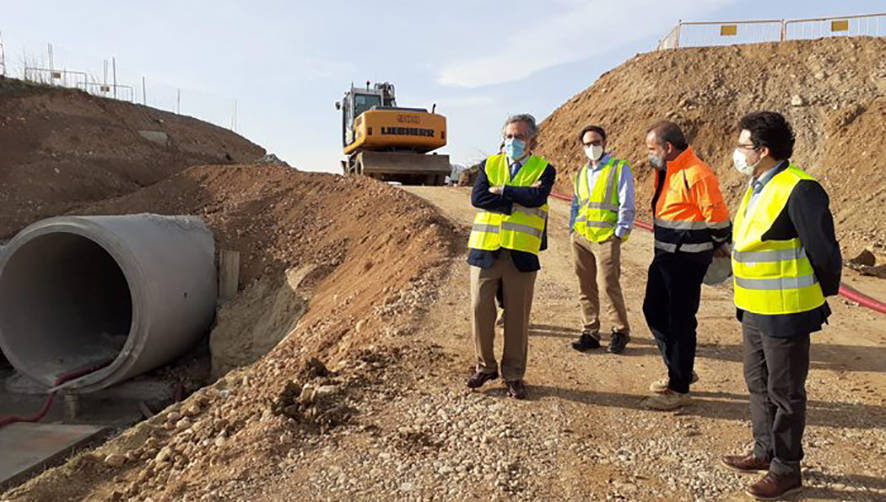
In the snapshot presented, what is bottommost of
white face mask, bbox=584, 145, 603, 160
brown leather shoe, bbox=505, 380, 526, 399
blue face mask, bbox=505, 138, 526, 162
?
brown leather shoe, bbox=505, 380, 526, 399

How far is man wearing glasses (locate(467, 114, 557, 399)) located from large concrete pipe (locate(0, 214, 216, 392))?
564 cm

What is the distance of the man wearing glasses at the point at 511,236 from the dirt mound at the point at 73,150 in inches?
474

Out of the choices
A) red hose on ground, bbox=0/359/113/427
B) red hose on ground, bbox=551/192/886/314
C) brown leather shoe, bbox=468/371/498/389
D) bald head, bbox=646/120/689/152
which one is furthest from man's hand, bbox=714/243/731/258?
red hose on ground, bbox=0/359/113/427

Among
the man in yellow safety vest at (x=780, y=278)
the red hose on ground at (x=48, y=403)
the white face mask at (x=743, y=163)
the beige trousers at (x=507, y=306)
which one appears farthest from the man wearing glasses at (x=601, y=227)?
the red hose on ground at (x=48, y=403)

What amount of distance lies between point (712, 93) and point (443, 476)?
55.1 feet

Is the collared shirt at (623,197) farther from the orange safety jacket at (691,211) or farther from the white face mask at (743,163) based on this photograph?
the white face mask at (743,163)

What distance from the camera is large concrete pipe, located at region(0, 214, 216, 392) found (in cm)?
784

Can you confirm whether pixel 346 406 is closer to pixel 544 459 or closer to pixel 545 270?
pixel 544 459

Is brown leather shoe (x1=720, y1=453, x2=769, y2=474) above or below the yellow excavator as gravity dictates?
below

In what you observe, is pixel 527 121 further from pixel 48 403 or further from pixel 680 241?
pixel 48 403

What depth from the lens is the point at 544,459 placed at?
10.6 feet

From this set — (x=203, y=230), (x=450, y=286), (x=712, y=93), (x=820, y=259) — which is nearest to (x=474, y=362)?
(x=450, y=286)

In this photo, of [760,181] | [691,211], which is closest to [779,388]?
[760,181]

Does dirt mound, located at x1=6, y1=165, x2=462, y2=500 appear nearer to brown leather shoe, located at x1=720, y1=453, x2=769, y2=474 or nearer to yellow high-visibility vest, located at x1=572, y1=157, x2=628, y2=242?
yellow high-visibility vest, located at x1=572, y1=157, x2=628, y2=242
